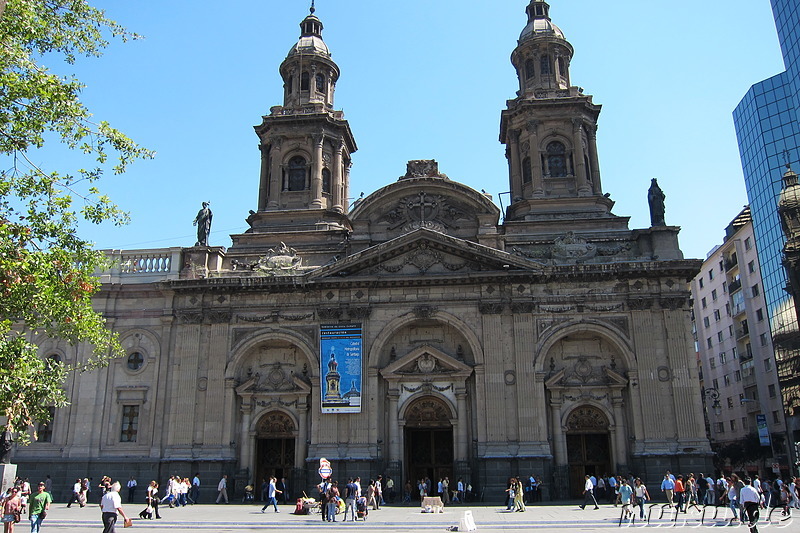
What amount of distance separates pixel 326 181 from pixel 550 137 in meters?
14.5

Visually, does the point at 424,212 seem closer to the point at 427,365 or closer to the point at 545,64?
the point at 427,365

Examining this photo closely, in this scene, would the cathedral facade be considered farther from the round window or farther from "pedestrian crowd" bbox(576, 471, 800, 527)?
"pedestrian crowd" bbox(576, 471, 800, 527)

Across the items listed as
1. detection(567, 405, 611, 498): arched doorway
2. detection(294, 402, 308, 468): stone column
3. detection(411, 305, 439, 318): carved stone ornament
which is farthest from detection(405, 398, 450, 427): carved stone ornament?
detection(567, 405, 611, 498): arched doorway

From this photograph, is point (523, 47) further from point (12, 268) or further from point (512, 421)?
point (12, 268)

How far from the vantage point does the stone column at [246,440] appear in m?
36.2

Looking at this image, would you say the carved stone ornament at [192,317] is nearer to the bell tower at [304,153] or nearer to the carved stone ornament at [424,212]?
the bell tower at [304,153]

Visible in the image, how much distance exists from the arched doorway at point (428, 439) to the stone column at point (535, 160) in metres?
14.6

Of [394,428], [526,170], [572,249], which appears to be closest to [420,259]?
[572,249]

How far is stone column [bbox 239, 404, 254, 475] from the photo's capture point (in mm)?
36156

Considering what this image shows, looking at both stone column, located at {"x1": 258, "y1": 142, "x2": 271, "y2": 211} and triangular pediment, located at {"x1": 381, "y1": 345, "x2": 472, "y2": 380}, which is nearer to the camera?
triangular pediment, located at {"x1": 381, "y1": 345, "x2": 472, "y2": 380}

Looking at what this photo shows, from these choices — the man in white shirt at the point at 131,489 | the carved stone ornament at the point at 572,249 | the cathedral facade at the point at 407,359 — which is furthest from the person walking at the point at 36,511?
the carved stone ornament at the point at 572,249

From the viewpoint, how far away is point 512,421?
34.6m

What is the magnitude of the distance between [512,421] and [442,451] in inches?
170

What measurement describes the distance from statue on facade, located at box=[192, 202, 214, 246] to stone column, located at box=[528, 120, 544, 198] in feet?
63.9
